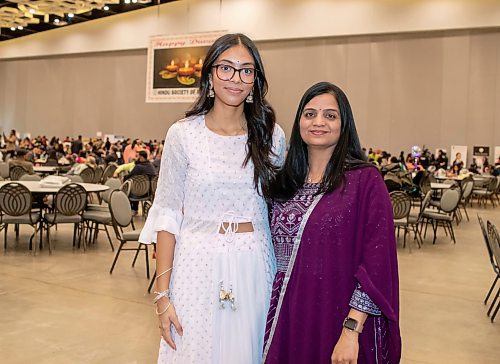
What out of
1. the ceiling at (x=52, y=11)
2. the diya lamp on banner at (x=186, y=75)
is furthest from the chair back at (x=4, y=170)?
the ceiling at (x=52, y=11)

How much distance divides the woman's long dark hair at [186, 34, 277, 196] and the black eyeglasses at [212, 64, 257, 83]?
0.10 ft

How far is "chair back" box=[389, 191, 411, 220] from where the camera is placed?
794 cm

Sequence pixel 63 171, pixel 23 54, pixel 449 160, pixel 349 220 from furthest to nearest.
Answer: pixel 23 54
pixel 449 160
pixel 63 171
pixel 349 220

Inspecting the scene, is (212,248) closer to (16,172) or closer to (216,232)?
(216,232)

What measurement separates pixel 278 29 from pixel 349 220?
19782 mm

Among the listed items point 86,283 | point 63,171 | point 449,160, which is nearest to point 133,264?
point 86,283

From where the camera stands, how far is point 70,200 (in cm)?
727

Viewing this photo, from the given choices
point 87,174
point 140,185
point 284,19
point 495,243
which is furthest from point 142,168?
point 284,19

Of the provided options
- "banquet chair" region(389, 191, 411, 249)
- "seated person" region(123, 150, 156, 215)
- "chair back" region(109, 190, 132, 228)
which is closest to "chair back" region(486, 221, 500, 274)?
"banquet chair" region(389, 191, 411, 249)

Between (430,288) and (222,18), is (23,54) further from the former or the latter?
(430,288)

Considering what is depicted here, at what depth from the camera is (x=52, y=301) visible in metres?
5.21

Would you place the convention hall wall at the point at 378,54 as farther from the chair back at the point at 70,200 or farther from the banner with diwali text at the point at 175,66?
the chair back at the point at 70,200

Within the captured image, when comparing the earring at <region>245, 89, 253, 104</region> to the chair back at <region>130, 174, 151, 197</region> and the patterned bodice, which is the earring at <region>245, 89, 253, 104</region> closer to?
the patterned bodice

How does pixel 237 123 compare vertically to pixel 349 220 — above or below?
above
